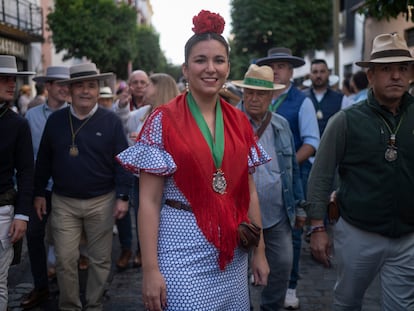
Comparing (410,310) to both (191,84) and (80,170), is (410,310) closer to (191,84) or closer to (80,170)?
(191,84)

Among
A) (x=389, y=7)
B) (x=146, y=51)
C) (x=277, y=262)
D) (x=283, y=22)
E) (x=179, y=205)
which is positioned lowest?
(x=277, y=262)

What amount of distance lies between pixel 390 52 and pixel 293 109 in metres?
1.61

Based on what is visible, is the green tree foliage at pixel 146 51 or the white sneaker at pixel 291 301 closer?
the white sneaker at pixel 291 301

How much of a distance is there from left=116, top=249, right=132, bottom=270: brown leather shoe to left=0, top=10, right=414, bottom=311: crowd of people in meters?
1.20

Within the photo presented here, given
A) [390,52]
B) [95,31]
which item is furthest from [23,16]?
[390,52]

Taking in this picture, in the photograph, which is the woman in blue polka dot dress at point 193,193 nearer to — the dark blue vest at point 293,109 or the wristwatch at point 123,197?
the wristwatch at point 123,197

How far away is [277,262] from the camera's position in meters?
4.14

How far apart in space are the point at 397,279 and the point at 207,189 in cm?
143

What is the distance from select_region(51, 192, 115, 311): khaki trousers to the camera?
456 centimetres

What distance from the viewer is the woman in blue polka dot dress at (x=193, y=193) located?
2.61 m

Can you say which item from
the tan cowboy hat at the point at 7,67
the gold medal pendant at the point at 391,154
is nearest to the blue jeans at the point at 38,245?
the tan cowboy hat at the point at 7,67

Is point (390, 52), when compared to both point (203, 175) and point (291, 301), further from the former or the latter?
point (291, 301)

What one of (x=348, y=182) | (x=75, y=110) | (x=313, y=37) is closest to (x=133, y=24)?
(x=313, y=37)

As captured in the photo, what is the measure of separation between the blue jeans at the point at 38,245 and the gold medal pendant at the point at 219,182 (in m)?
2.87
